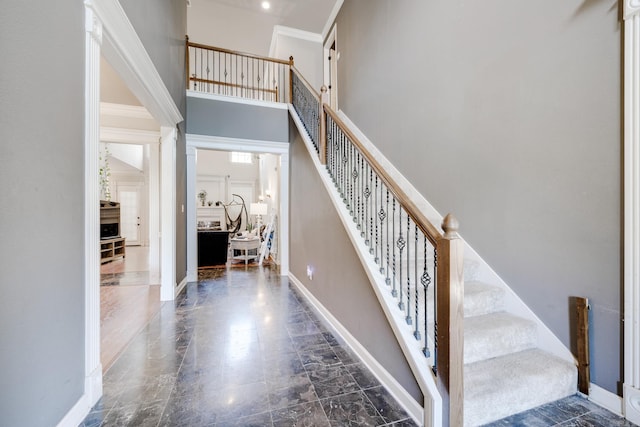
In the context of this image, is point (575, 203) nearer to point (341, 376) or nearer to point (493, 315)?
point (493, 315)

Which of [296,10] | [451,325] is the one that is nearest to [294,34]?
[296,10]

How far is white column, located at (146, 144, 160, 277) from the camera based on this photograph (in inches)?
164

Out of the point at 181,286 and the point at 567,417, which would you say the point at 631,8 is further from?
the point at 181,286

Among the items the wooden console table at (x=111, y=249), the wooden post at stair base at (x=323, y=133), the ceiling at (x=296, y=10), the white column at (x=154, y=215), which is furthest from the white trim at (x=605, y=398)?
the wooden console table at (x=111, y=249)

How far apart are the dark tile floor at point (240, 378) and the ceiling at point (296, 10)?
562 centimetres

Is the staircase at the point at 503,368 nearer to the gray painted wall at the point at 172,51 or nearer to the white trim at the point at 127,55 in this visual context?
the white trim at the point at 127,55

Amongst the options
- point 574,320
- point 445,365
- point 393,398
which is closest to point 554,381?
point 574,320

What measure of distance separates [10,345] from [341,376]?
1757 millimetres

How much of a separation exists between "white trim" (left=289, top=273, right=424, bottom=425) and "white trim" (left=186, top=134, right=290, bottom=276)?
6.66 ft

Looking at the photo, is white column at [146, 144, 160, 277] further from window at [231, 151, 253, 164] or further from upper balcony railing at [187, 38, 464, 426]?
window at [231, 151, 253, 164]

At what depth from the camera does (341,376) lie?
1.91m

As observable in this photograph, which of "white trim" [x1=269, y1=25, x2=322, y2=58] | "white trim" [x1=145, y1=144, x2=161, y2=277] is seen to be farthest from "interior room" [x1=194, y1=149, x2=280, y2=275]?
"white trim" [x1=145, y1=144, x2=161, y2=277]

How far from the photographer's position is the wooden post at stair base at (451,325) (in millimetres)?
1317

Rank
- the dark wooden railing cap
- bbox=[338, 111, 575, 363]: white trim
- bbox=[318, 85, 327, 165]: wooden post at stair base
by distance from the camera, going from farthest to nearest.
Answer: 1. bbox=[318, 85, 327, 165]: wooden post at stair base
2. bbox=[338, 111, 575, 363]: white trim
3. the dark wooden railing cap
